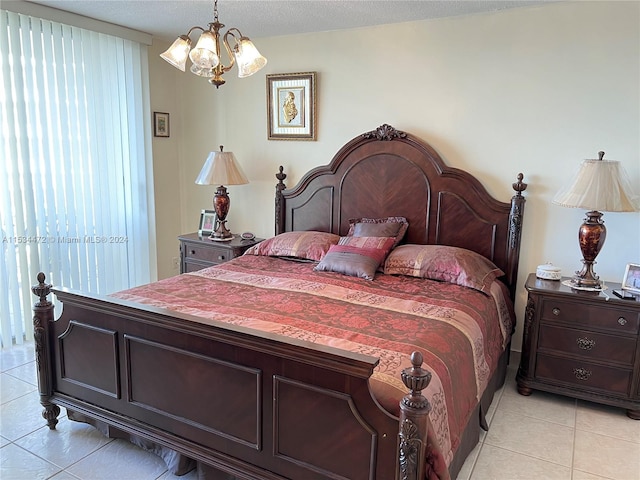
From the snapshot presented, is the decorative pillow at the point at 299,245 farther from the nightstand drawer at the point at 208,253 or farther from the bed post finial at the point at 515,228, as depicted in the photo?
the bed post finial at the point at 515,228

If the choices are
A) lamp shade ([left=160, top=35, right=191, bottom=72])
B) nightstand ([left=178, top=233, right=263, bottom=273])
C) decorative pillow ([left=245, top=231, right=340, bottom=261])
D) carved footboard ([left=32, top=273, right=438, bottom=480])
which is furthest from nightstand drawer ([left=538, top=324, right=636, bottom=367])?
lamp shade ([left=160, top=35, right=191, bottom=72])

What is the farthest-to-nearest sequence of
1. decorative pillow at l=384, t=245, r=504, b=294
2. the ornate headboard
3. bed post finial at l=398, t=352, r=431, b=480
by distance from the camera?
1. the ornate headboard
2. decorative pillow at l=384, t=245, r=504, b=294
3. bed post finial at l=398, t=352, r=431, b=480

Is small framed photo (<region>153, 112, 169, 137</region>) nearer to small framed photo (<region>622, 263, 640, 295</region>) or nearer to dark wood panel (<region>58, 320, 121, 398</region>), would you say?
dark wood panel (<region>58, 320, 121, 398</region>)

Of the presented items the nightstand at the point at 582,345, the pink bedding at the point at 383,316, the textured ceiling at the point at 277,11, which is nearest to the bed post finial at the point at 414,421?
the pink bedding at the point at 383,316

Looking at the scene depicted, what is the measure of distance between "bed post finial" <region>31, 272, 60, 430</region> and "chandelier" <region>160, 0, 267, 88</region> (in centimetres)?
132

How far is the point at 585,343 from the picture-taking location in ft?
9.29

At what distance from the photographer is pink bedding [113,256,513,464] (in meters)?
1.91

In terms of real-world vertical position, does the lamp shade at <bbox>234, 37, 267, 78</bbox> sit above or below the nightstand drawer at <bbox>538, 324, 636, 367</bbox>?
above

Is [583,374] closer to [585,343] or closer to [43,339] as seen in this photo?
[585,343]

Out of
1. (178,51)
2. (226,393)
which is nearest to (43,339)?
(226,393)

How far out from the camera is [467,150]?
11.3 ft

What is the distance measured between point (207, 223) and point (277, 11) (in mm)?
1963

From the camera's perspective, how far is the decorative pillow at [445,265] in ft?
9.72

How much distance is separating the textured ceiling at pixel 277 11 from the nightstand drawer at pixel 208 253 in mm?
1790
